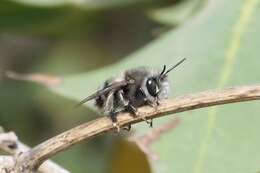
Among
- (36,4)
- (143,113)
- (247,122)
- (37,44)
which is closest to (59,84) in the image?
(36,4)

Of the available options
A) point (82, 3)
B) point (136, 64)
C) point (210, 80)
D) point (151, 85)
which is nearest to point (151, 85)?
point (151, 85)

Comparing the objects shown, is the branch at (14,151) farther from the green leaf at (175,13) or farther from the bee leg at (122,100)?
the green leaf at (175,13)

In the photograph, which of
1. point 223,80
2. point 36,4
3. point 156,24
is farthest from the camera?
point 156,24

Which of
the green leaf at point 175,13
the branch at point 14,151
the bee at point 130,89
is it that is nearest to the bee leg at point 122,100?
the bee at point 130,89

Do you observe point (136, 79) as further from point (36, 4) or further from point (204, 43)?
point (36, 4)

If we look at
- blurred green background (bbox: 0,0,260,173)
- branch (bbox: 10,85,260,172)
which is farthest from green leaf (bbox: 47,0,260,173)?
branch (bbox: 10,85,260,172)

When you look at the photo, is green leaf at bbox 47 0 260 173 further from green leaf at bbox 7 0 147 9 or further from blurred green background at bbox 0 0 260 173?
green leaf at bbox 7 0 147 9
